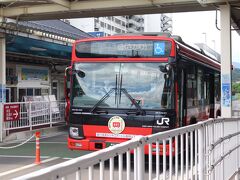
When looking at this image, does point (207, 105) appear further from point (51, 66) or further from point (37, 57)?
point (51, 66)

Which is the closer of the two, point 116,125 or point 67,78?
point 116,125

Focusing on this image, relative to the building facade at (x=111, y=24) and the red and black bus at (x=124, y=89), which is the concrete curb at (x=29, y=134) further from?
the building facade at (x=111, y=24)

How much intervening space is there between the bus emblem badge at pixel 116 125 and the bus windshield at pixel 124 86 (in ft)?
0.97

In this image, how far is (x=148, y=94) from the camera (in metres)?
9.82

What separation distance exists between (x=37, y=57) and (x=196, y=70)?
13.5 metres

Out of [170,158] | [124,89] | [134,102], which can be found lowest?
[170,158]

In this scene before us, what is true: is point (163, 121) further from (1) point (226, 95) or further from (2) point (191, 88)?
(1) point (226, 95)

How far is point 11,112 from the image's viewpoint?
1742cm

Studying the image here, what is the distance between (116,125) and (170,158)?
498 cm

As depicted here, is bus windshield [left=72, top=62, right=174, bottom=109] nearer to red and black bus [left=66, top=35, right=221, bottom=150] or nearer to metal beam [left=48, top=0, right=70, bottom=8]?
red and black bus [left=66, top=35, right=221, bottom=150]

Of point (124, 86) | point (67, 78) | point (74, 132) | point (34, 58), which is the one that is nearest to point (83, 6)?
point (67, 78)

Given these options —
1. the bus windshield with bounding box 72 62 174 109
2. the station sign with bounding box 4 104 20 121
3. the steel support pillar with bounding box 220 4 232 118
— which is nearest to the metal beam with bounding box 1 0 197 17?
the steel support pillar with bounding box 220 4 232 118

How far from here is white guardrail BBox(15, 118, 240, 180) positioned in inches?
116

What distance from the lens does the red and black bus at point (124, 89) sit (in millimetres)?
9773
